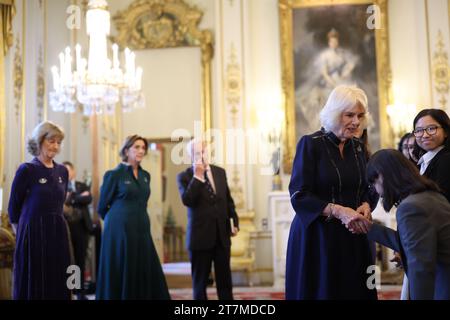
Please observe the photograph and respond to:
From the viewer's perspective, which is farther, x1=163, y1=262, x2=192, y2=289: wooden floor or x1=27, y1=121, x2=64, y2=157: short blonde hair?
x1=163, y1=262, x2=192, y2=289: wooden floor

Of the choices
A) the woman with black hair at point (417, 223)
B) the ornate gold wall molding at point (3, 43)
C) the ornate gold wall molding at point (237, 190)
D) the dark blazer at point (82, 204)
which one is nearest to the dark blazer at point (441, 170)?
the woman with black hair at point (417, 223)

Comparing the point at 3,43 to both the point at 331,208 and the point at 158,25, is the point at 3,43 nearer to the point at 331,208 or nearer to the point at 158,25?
the point at 158,25

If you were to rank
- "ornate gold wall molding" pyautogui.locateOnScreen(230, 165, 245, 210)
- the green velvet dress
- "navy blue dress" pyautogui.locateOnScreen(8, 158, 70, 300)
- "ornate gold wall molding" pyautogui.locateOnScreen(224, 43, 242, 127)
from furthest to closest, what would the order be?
"ornate gold wall molding" pyautogui.locateOnScreen(224, 43, 242, 127)
"ornate gold wall molding" pyautogui.locateOnScreen(230, 165, 245, 210)
the green velvet dress
"navy blue dress" pyautogui.locateOnScreen(8, 158, 70, 300)

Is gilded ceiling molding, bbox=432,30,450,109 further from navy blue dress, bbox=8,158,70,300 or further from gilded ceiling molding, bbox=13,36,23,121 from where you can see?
navy blue dress, bbox=8,158,70,300

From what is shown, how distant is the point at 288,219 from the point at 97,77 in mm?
3283

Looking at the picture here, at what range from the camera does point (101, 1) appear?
23.5ft

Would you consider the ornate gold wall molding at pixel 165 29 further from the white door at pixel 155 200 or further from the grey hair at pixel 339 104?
the grey hair at pixel 339 104

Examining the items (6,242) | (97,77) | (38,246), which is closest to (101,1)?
(97,77)

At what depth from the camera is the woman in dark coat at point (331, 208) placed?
8.95ft

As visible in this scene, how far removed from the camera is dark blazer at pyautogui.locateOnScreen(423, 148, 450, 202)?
3098mm

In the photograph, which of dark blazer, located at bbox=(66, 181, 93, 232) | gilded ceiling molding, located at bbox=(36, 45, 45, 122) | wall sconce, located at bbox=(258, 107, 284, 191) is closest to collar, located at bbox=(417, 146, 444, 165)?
dark blazer, located at bbox=(66, 181, 93, 232)

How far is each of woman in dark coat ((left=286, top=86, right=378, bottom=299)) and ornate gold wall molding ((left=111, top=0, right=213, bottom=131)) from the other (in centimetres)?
645

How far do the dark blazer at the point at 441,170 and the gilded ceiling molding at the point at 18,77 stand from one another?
577 centimetres

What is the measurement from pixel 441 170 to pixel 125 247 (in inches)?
118
